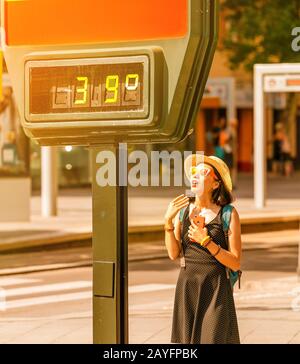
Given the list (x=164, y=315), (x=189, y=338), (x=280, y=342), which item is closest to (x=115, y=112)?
(x=189, y=338)

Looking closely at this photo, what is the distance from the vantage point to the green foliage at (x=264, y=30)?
1623 inches

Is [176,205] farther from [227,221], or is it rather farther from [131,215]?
[131,215]

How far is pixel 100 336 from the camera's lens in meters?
5.32

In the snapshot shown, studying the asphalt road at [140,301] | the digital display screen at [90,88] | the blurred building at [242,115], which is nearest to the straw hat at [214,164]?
the digital display screen at [90,88]

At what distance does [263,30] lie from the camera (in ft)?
138

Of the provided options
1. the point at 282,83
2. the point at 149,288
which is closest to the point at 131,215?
the point at 282,83

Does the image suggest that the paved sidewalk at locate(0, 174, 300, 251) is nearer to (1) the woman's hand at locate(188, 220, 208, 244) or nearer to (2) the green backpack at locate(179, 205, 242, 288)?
(2) the green backpack at locate(179, 205, 242, 288)

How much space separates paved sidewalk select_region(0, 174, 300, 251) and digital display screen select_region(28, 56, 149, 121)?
12.6m

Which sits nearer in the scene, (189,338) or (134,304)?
(189,338)

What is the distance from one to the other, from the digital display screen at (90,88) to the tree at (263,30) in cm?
3563

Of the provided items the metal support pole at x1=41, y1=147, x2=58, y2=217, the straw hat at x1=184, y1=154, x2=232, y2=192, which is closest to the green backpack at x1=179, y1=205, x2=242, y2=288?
the straw hat at x1=184, y1=154, x2=232, y2=192

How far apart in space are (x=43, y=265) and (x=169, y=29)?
11.5m

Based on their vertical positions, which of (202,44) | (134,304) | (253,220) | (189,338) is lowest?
(253,220)

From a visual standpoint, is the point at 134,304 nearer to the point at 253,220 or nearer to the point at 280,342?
the point at 280,342
